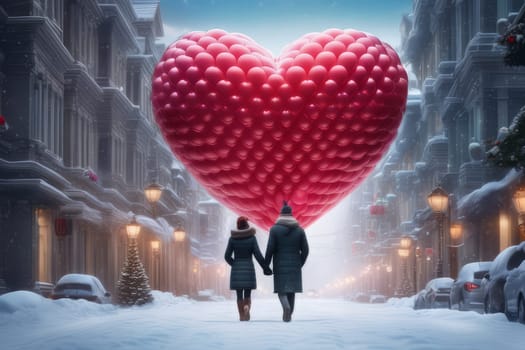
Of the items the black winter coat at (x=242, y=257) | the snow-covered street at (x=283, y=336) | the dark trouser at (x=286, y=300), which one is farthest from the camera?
the black winter coat at (x=242, y=257)

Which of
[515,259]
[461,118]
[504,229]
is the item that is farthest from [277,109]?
[461,118]

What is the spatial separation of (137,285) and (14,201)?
196 inches

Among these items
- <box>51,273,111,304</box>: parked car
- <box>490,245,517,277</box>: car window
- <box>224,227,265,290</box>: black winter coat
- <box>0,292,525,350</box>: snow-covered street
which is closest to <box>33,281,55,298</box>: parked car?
<box>51,273,111,304</box>: parked car

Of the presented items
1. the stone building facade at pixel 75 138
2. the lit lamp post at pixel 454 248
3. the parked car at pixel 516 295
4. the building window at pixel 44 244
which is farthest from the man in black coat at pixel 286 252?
the building window at pixel 44 244

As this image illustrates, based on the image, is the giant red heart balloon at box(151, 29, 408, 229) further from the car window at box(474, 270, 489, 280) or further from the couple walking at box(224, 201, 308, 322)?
the car window at box(474, 270, 489, 280)

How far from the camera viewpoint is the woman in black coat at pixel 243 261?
1369 cm

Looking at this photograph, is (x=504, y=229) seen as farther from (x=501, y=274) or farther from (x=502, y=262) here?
(x=501, y=274)

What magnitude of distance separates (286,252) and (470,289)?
9.89m

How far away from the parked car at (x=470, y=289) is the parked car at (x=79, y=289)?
10.8 meters

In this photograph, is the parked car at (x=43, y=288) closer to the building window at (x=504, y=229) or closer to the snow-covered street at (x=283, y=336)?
the building window at (x=504, y=229)

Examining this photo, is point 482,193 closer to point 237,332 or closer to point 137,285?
point 137,285

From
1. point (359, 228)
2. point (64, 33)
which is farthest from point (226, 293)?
point (64, 33)

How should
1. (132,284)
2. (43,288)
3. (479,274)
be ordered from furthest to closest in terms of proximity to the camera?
(43,288) < (132,284) < (479,274)

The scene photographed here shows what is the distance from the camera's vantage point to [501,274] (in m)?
18.3
